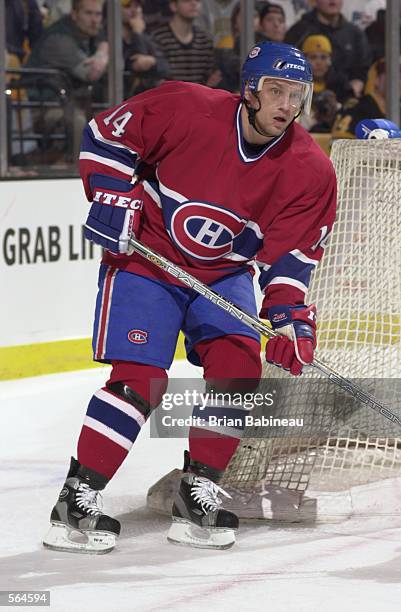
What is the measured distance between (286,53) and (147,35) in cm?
296

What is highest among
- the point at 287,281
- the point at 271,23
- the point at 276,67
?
the point at 276,67

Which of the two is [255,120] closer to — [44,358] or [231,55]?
[44,358]

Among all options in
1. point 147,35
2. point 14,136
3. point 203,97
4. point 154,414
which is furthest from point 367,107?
point 203,97

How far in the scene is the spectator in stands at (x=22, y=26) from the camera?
515cm

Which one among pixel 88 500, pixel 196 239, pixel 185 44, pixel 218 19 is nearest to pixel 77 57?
pixel 185 44

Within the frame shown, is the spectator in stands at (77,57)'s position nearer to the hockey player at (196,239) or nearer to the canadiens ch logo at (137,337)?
the hockey player at (196,239)

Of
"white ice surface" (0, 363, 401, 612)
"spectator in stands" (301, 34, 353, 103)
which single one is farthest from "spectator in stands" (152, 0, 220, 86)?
"white ice surface" (0, 363, 401, 612)

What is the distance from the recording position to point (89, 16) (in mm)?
5457

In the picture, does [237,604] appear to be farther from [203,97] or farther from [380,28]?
[380,28]

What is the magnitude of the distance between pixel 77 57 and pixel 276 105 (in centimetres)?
277

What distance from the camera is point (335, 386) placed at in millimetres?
3387

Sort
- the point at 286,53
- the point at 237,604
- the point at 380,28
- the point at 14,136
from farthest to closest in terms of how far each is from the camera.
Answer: the point at 380,28
the point at 14,136
the point at 286,53
the point at 237,604

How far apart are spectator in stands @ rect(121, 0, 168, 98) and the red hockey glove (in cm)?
294

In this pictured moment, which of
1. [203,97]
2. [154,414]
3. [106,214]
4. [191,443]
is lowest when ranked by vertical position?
[154,414]
